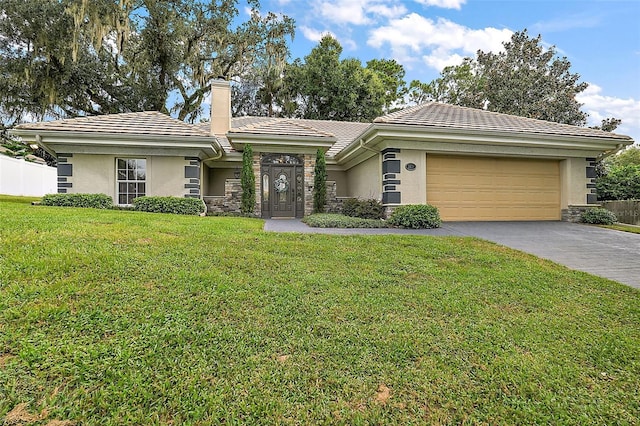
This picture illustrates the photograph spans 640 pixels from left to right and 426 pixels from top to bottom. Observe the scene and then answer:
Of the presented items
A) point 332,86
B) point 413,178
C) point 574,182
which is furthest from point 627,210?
point 332,86

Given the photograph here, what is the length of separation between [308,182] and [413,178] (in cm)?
400

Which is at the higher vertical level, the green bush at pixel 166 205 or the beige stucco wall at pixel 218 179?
the beige stucco wall at pixel 218 179

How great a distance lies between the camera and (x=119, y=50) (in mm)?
14859

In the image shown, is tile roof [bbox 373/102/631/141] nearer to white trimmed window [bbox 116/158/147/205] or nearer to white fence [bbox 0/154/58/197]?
white trimmed window [bbox 116/158/147/205]

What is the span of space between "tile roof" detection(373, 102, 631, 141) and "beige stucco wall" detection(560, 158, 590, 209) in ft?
3.12

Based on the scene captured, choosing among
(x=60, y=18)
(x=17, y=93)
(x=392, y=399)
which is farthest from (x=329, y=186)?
(x=17, y=93)

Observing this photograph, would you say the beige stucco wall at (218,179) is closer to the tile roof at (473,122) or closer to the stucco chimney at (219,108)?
the stucco chimney at (219,108)

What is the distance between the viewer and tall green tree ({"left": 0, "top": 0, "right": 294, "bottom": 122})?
14164 mm

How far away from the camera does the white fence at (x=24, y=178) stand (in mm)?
15250

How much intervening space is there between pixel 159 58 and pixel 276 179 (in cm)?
1027

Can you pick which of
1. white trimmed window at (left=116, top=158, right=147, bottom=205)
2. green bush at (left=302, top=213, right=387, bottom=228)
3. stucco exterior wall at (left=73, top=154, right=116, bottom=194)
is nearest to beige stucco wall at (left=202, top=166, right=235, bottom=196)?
white trimmed window at (left=116, top=158, right=147, bottom=205)

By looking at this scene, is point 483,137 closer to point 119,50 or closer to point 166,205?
point 166,205

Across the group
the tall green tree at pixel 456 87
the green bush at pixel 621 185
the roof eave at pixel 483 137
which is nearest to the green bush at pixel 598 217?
the roof eave at pixel 483 137

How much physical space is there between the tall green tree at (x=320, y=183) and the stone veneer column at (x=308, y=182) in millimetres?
412
